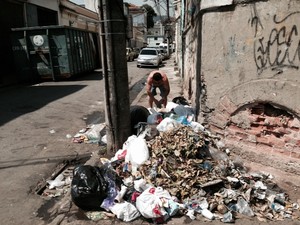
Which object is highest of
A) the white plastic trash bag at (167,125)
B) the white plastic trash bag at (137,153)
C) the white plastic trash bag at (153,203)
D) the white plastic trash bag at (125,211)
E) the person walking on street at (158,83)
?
the person walking on street at (158,83)

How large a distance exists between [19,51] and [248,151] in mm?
12087

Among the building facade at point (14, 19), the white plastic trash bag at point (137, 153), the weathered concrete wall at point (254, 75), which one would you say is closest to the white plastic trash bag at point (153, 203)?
the white plastic trash bag at point (137, 153)

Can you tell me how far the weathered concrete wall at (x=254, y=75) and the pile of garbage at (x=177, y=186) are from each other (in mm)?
500

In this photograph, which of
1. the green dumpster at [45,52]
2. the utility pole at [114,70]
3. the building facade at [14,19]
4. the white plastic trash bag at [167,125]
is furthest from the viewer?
the building facade at [14,19]

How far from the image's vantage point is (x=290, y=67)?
3.83 metres

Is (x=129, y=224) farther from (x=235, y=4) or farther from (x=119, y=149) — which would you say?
(x=235, y=4)

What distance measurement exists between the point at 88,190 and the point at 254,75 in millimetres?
2622

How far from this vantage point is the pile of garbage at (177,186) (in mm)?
3438

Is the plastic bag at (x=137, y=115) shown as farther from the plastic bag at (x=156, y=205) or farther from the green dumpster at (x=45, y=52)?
the green dumpster at (x=45, y=52)

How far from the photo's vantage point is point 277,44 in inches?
154

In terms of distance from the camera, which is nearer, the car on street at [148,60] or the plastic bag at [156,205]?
the plastic bag at [156,205]

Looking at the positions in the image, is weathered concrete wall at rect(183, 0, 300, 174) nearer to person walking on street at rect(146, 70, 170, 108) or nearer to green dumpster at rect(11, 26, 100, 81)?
person walking on street at rect(146, 70, 170, 108)

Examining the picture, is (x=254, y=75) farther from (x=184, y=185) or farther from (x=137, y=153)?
(x=137, y=153)

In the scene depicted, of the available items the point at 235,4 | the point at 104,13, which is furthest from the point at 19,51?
the point at 235,4
